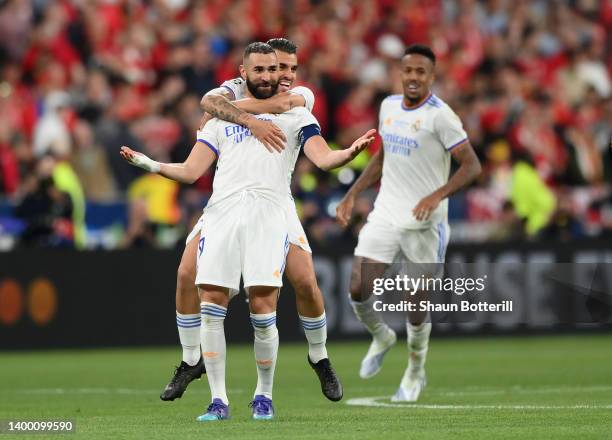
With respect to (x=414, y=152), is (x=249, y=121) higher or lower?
higher

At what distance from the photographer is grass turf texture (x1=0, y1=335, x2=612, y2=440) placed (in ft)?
30.3

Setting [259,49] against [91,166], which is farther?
[91,166]

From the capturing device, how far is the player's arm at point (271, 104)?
10117mm

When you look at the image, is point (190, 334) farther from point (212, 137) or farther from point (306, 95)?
point (306, 95)

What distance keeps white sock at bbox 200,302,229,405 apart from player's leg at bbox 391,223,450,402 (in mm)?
2875

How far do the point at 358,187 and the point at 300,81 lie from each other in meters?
9.84

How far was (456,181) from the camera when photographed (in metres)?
12.1

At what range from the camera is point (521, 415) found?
10.2 meters

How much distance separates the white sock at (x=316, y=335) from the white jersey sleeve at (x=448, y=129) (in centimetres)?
250

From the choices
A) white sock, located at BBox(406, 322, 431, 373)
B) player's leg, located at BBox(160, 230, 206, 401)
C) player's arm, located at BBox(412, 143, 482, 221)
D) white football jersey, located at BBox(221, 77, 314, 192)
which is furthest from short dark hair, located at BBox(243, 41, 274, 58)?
white sock, located at BBox(406, 322, 431, 373)

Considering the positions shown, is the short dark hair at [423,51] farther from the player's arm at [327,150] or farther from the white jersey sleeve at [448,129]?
the player's arm at [327,150]

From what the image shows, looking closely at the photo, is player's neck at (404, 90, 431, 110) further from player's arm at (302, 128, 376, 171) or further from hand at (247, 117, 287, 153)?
hand at (247, 117, 287, 153)

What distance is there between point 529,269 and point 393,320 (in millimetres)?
2056

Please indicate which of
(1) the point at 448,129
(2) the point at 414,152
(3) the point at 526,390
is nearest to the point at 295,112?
(1) the point at 448,129
